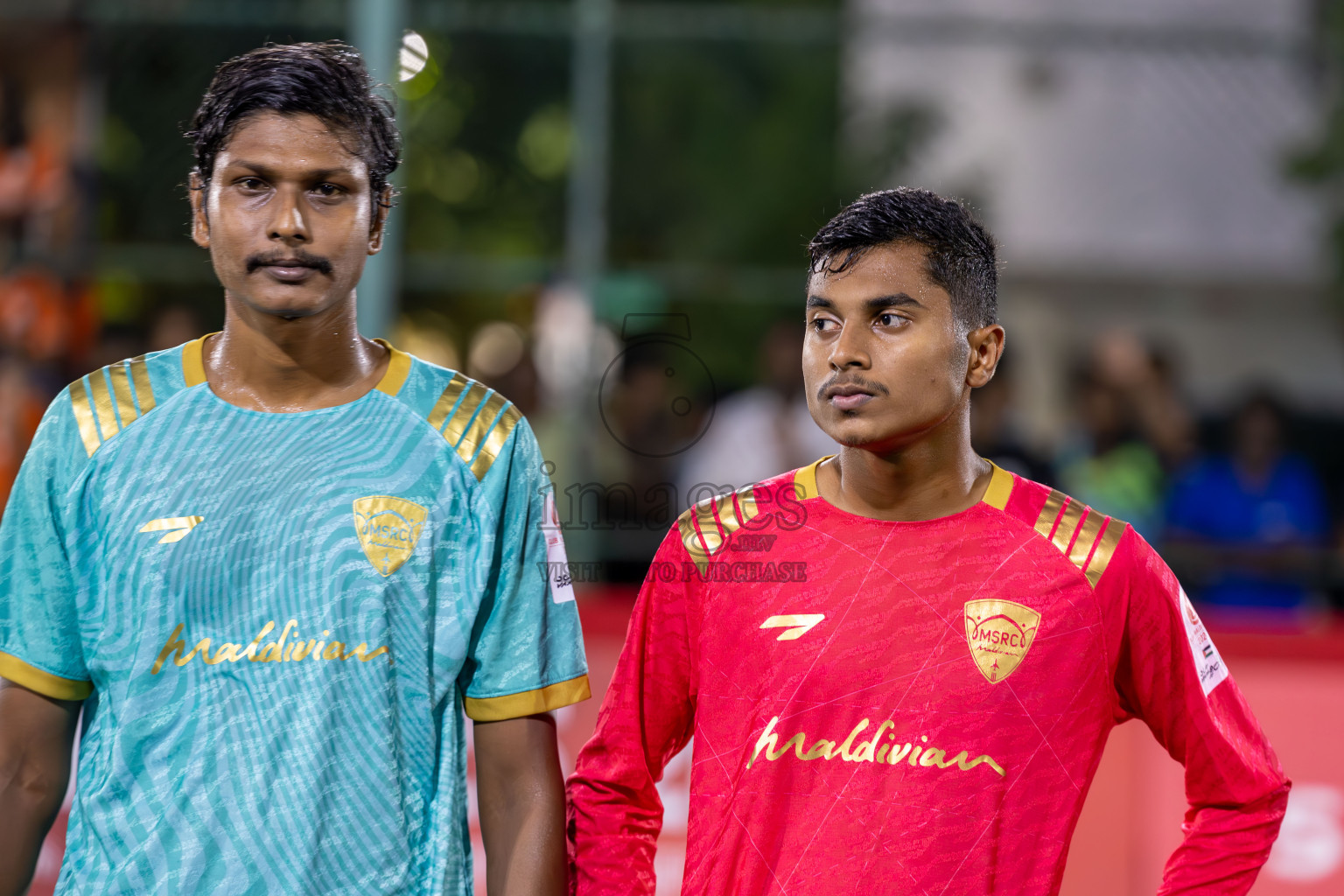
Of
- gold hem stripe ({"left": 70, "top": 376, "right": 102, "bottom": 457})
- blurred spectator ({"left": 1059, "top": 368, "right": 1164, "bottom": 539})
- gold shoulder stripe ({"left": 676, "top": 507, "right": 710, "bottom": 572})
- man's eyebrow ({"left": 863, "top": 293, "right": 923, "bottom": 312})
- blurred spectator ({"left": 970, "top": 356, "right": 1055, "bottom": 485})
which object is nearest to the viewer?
gold hem stripe ({"left": 70, "top": 376, "right": 102, "bottom": 457})

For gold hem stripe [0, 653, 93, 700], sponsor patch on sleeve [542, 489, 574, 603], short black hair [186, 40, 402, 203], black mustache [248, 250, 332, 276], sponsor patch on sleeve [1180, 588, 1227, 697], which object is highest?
short black hair [186, 40, 402, 203]

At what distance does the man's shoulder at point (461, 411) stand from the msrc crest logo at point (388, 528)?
118mm

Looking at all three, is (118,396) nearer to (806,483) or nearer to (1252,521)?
(806,483)

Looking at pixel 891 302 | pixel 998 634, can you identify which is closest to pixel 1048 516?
pixel 998 634

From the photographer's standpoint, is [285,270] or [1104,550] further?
[1104,550]

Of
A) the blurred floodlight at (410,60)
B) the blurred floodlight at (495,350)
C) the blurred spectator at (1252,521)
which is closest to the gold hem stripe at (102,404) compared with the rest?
the blurred floodlight at (410,60)

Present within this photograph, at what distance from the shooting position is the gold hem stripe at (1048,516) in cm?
243

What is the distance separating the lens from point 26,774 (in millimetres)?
2221

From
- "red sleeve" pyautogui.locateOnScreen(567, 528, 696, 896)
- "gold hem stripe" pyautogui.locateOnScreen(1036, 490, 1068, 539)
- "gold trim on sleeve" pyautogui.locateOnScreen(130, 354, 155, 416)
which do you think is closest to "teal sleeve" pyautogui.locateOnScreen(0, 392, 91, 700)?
"gold trim on sleeve" pyautogui.locateOnScreen(130, 354, 155, 416)

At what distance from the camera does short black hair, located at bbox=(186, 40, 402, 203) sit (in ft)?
7.44

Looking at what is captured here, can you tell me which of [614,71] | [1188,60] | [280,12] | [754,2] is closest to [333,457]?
[280,12]

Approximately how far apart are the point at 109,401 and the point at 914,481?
130 centimetres

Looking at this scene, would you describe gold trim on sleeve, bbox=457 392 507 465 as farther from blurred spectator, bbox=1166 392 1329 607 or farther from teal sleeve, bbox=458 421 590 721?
blurred spectator, bbox=1166 392 1329 607
